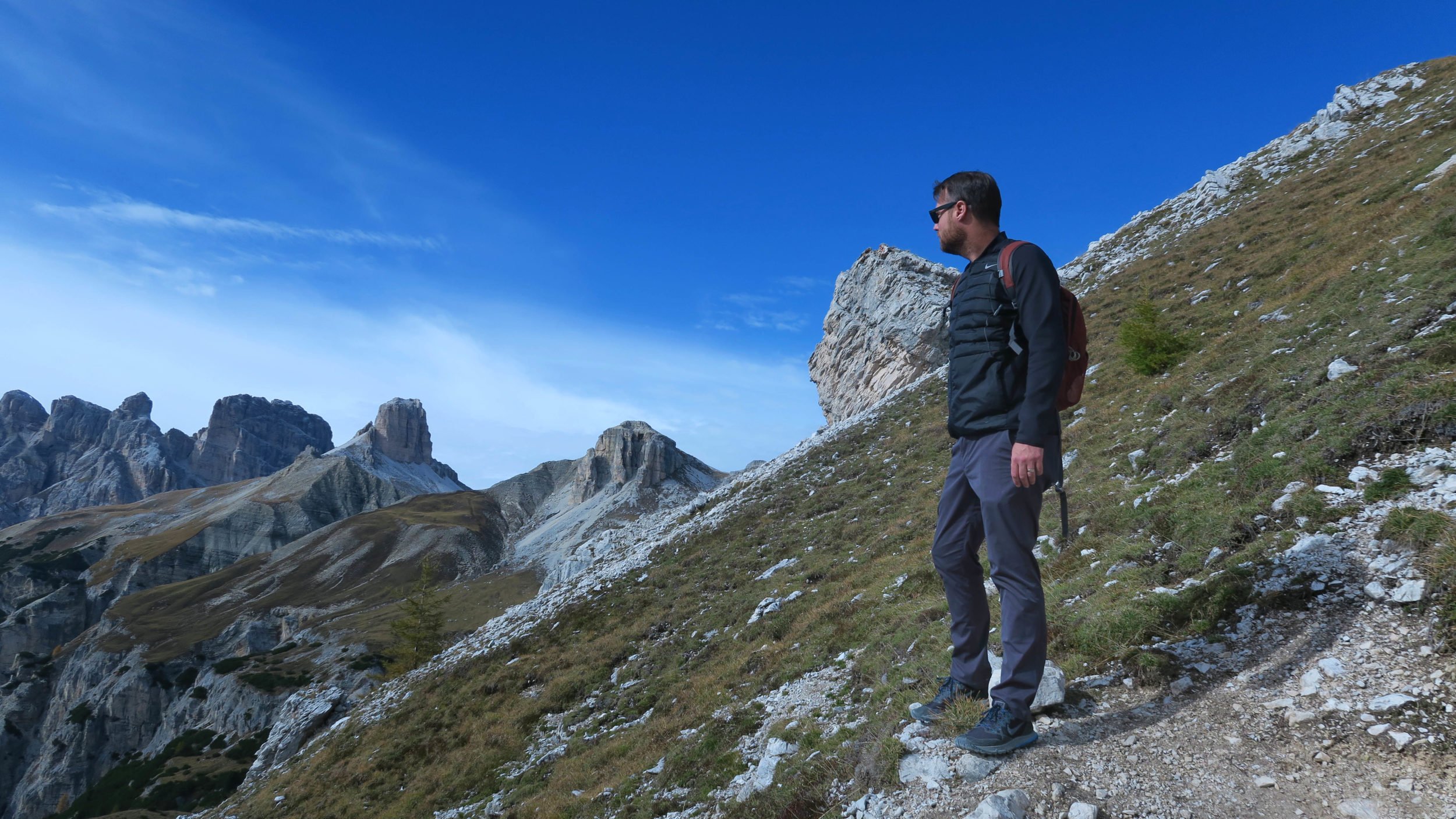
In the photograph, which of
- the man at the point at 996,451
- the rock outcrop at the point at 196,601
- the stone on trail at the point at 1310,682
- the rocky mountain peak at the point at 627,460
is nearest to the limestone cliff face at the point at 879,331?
the rock outcrop at the point at 196,601

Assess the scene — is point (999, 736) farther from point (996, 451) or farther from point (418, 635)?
point (418, 635)

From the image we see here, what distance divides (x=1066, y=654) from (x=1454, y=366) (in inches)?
273

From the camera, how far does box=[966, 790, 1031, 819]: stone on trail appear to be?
4410 millimetres

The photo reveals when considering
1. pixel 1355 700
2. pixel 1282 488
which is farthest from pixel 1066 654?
pixel 1282 488

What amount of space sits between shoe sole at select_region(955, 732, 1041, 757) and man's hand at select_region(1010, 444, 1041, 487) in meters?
2.04

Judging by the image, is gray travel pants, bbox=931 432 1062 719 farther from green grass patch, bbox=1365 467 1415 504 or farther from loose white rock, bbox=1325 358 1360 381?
loose white rock, bbox=1325 358 1360 381

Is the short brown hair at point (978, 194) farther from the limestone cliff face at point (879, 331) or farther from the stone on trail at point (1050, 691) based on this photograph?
the limestone cliff face at point (879, 331)

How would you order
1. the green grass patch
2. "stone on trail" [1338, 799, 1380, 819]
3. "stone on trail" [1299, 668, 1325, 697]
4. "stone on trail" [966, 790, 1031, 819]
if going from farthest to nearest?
the green grass patch < "stone on trail" [1299, 668, 1325, 697] < "stone on trail" [966, 790, 1031, 819] < "stone on trail" [1338, 799, 1380, 819]

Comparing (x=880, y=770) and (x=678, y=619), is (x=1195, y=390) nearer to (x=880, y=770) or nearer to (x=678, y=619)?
(x=880, y=770)

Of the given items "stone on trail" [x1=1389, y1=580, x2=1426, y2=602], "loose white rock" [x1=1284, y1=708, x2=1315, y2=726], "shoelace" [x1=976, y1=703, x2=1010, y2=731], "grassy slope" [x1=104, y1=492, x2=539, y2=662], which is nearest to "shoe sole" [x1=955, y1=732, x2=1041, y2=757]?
"shoelace" [x1=976, y1=703, x2=1010, y2=731]

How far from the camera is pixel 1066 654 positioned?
680 centimetres

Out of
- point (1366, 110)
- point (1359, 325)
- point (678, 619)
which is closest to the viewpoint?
point (1359, 325)

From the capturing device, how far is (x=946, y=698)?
19.9 ft

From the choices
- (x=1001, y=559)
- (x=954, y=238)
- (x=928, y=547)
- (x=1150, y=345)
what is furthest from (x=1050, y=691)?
(x=1150, y=345)
